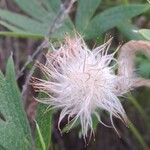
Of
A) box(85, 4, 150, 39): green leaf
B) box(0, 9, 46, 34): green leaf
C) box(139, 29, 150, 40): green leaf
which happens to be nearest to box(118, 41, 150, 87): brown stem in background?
box(139, 29, 150, 40): green leaf

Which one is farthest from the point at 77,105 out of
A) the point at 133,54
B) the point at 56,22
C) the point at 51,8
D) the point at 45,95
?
the point at 51,8

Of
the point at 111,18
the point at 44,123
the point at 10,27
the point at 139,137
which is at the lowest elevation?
the point at 139,137

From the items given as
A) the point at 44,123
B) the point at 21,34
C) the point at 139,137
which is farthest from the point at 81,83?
the point at 139,137

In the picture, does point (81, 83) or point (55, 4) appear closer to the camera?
point (81, 83)

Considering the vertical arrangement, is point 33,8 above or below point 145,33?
above

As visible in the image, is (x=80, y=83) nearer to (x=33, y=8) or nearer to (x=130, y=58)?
(x=130, y=58)

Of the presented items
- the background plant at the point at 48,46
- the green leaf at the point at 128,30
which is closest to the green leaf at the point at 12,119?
the background plant at the point at 48,46

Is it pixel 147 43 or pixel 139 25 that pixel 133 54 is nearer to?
pixel 147 43
